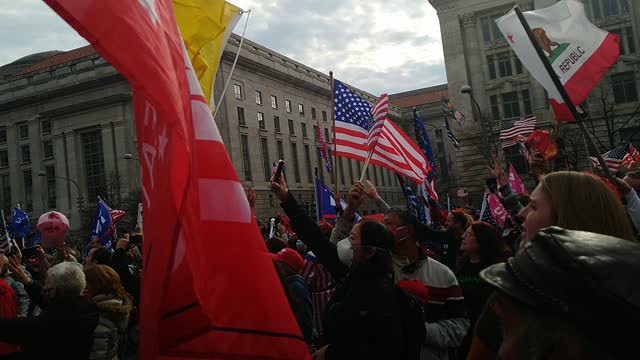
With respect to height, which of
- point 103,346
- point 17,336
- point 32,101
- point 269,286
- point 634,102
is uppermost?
point 32,101

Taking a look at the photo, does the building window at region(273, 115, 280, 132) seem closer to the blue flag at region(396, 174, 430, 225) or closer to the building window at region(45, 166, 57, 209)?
the building window at region(45, 166, 57, 209)

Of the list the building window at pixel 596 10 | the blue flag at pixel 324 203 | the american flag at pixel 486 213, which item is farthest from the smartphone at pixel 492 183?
the building window at pixel 596 10

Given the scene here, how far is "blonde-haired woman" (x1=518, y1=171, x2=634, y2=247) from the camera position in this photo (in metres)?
2.04

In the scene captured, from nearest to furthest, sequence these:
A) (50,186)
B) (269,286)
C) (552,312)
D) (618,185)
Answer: (552,312), (269,286), (618,185), (50,186)

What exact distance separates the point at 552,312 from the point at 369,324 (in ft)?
5.77

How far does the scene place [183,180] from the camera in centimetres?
192

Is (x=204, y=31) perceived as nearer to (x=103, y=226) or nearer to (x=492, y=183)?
(x=492, y=183)

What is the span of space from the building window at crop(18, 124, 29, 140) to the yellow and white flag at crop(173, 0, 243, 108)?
59.0 m

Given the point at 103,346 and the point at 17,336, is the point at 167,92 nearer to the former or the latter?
Result: the point at 17,336

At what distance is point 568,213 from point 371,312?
3.74ft

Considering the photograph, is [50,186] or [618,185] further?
[50,186]

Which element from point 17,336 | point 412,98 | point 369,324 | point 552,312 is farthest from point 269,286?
point 412,98

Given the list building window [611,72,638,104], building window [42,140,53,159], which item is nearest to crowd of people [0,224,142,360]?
building window [611,72,638,104]

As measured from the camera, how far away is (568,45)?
687cm
